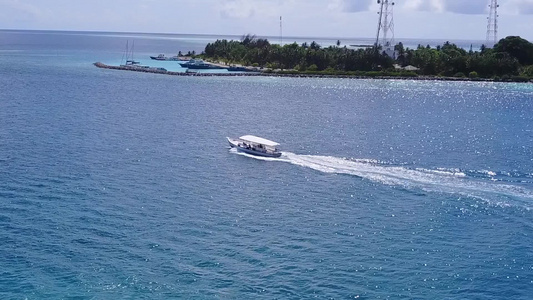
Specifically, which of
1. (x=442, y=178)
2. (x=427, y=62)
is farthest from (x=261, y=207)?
(x=427, y=62)

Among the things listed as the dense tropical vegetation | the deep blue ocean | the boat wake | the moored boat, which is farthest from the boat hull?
the dense tropical vegetation

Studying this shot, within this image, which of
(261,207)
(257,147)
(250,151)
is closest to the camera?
(261,207)

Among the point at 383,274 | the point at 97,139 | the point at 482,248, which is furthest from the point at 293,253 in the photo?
the point at 97,139

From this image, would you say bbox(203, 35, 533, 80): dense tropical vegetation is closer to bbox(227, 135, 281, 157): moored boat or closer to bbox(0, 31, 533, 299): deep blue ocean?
bbox(0, 31, 533, 299): deep blue ocean

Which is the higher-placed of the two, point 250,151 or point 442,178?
point 250,151

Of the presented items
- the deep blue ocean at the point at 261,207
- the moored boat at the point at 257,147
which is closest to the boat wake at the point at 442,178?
the deep blue ocean at the point at 261,207

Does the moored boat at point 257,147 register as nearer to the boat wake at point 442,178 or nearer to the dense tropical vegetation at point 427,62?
the boat wake at point 442,178

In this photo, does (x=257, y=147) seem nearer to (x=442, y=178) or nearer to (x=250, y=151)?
(x=250, y=151)
